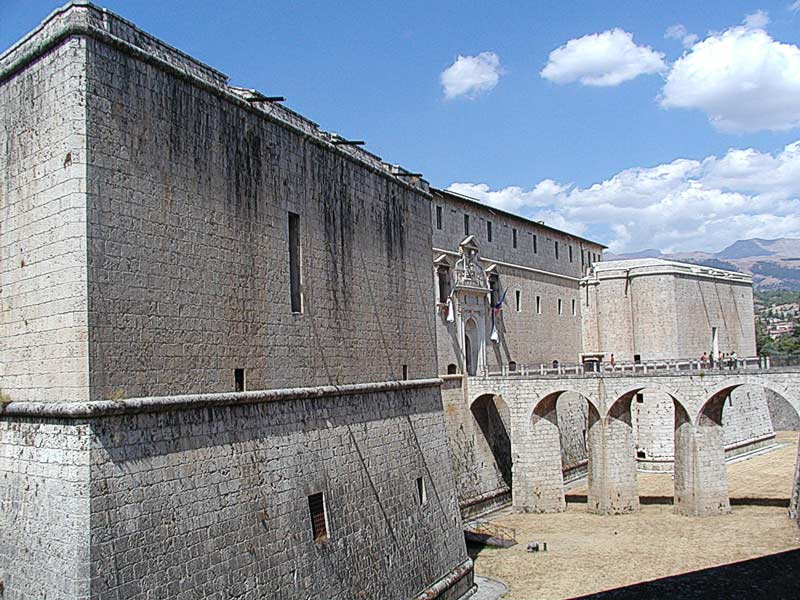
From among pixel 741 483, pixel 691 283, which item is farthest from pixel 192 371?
pixel 691 283

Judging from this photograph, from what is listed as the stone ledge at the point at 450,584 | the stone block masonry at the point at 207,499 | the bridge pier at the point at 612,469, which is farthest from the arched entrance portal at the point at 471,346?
the stone block masonry at the point at 207,499

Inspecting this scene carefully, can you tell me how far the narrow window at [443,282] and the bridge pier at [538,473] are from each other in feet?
18.9

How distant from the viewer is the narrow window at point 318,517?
49.6 feet

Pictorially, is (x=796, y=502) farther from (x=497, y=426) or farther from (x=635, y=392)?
(x=497, y=426)

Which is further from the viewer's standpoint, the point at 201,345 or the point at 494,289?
the point at 494,289

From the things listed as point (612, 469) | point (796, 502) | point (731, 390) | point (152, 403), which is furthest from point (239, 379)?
point (796, 502)

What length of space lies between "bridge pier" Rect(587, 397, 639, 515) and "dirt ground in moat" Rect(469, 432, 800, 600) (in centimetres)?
60

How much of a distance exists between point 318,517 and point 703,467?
1792cm

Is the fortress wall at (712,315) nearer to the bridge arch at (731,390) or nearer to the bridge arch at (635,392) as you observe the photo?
the bridge arch at (635,392)

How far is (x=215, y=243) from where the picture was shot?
13703mm

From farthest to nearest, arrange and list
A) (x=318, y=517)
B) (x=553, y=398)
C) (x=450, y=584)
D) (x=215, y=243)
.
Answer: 1. (x=553, y=398)
2. (x=450, y=584)
3. (x=318, y=517)
4. (x=215, y=243)

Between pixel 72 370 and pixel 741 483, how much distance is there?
31.6m

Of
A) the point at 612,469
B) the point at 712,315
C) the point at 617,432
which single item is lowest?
the point at 612,469

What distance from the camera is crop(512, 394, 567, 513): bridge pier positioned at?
97.3ft
